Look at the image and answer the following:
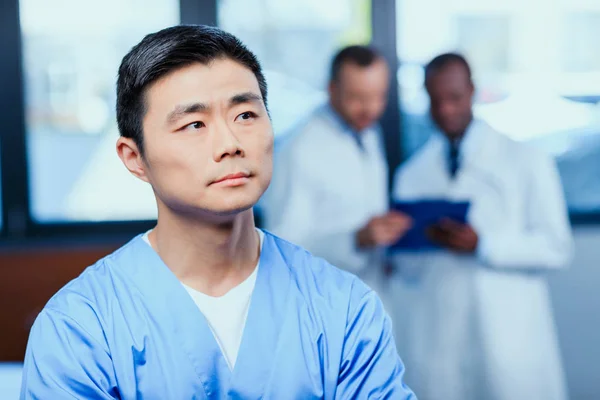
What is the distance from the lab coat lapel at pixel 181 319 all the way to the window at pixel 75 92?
1.78m

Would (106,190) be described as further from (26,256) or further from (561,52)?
(561,52)

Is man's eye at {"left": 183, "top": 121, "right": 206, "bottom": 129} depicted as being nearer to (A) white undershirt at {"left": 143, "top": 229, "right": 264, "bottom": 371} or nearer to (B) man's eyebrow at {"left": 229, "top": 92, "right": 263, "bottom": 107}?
(B) man's eyebrow at {"left": 229, "top": 92, "right": 263, "bottom": 107}

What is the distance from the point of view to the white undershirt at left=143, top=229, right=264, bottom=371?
1085 mm

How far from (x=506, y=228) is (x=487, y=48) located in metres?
0.79

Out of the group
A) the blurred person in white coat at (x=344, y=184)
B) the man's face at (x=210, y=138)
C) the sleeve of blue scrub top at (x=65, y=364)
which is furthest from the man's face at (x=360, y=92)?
the sleeve of blue scrub top at (x=65, y=364)

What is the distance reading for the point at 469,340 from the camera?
7.64 feet

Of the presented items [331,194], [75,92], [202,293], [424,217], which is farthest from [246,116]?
[75,92]

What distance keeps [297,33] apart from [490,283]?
112cm

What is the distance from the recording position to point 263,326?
1.09 meters

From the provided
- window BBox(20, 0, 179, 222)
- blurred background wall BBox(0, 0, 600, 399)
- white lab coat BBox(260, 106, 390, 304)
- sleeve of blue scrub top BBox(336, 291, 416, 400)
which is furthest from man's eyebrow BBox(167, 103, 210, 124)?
window BBox(20, 0, 179, 222)

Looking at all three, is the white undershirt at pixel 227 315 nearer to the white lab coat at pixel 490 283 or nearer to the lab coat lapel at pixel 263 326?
the lab coat lapel at pixel 263 326

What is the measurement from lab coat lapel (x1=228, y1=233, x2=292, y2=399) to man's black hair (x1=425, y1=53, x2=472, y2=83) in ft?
4.50

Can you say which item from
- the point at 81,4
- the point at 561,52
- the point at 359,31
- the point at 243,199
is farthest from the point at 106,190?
the point at 243,199

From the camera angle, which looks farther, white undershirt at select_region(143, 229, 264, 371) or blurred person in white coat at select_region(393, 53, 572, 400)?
blurred person in white coat at select_region(393, 53, 572, 400)
